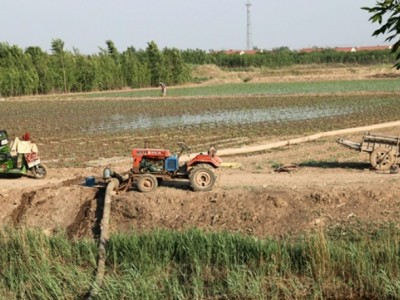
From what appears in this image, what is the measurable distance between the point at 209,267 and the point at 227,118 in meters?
19.5

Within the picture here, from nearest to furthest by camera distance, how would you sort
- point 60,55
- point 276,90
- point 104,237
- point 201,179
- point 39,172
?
1. point 104,237
2. point 201,179
3. point 39,172
4. point 276,90
5. point 60,55

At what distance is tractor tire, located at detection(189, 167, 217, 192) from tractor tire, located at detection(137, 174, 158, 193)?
0.74 m

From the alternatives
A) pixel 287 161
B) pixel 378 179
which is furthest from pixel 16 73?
pixel 378 179

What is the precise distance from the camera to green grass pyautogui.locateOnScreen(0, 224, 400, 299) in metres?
7.83

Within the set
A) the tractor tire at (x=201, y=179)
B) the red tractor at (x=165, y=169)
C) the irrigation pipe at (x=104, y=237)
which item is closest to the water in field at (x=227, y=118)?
the red tractor at (x=165, y=169)

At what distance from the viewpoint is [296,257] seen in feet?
27.5

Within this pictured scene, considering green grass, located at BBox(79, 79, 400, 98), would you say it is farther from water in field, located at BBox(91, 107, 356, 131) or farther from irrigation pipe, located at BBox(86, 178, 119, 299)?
irrigation pipe, located at BBox(86, 178, 119, 299)

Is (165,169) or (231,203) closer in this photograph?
(231,203)

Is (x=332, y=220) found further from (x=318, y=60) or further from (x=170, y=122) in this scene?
(x=318, y=60)

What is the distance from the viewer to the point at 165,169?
447 inches

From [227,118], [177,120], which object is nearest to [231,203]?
[177,120]

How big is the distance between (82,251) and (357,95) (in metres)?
31.6

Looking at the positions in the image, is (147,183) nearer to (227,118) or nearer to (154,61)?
(227,118)

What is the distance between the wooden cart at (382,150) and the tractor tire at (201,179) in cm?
386
